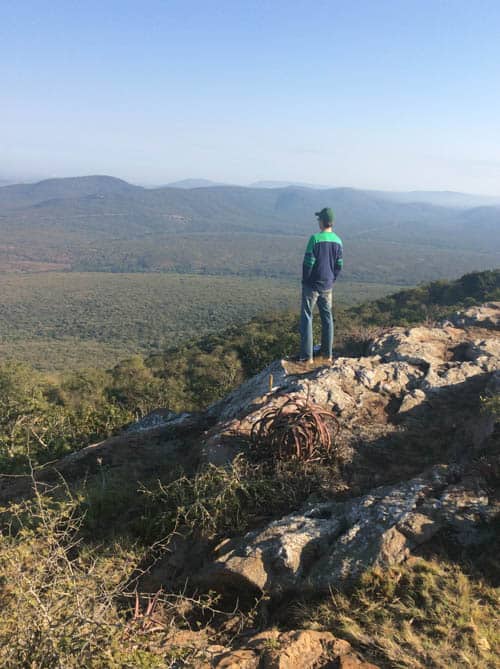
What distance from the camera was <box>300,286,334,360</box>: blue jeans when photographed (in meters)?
6.73

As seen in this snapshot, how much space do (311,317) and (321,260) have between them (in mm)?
881

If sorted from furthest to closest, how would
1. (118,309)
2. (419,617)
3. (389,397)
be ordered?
(118,309) → (389,397) → (419,617)

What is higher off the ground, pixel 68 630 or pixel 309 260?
pixel 309 260

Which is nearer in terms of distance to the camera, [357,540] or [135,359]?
[357,540]

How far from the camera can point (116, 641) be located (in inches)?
90.2

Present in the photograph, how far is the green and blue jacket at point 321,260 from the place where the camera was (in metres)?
6.48

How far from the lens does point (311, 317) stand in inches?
271

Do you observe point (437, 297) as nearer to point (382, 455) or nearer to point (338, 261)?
point (338, 261)

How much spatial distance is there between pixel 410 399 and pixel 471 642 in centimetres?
328

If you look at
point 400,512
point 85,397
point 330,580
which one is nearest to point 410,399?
point 400,512

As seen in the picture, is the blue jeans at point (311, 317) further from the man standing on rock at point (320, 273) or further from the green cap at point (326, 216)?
the green cap at point (326, 216)

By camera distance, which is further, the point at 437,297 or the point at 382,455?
the point at 437,297

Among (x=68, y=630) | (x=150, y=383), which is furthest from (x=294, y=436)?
(x=150, y=383)

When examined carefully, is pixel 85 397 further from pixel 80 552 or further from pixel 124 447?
pixel 80 552
